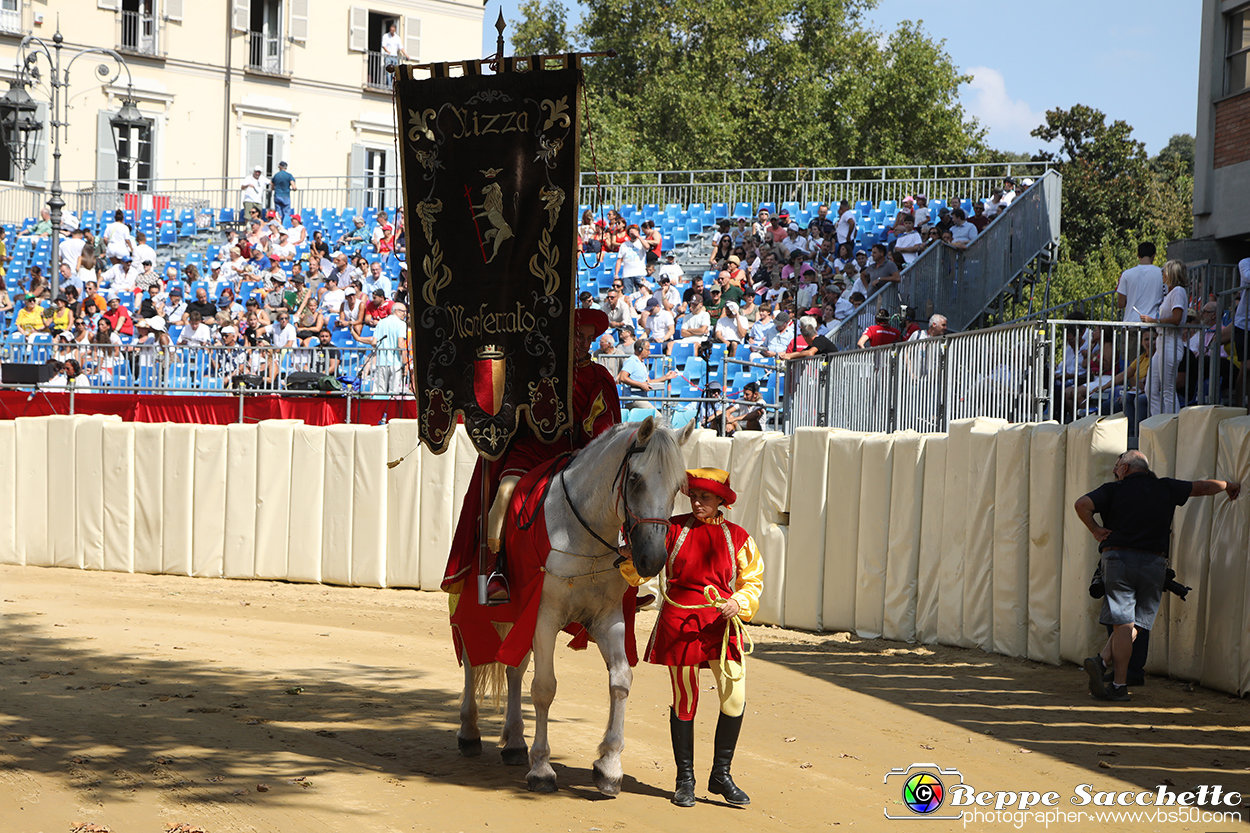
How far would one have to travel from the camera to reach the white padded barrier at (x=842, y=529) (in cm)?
1346

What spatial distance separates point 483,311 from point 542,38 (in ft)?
179

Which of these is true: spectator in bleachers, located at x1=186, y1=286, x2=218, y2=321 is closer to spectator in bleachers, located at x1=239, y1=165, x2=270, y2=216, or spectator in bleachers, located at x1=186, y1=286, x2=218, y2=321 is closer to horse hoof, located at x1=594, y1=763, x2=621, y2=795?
spectator in bleachers, located at x1=239, y1=165, x2=270, y2=216

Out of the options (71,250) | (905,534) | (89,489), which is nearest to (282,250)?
(71,250)

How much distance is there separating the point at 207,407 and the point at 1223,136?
673 inches

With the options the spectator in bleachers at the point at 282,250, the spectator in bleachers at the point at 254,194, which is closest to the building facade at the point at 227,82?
the spectator in bleachers at the point at 254,194

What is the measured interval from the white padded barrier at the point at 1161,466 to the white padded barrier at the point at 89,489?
1362 cm

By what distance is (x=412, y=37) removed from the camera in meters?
45.7

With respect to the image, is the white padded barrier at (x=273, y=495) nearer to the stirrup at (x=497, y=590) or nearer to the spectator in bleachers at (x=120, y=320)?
the spectator in bleachers at (x=120, y=320)

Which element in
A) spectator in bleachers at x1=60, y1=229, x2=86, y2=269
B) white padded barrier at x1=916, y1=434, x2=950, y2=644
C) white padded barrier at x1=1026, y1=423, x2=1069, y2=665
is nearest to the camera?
white padded barrier at x1=1026, y1=423, x2=1069, y2=665

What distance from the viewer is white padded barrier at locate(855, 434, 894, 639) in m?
13.2

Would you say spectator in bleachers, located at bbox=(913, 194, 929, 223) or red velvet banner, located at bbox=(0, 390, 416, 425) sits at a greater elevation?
spectator in bleachers, located at bbox=(913, 194, 929, 223)

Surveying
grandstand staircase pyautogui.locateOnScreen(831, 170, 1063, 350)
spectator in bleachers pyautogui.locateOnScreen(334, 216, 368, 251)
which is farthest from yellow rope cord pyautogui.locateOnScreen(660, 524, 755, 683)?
spectator in bleachers pyautogui.locateOnScreen(334, 216, 368, 251)

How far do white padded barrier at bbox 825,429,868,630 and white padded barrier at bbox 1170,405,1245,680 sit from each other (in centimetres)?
376

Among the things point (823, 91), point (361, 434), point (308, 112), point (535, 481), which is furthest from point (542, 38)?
point (535, 481)
